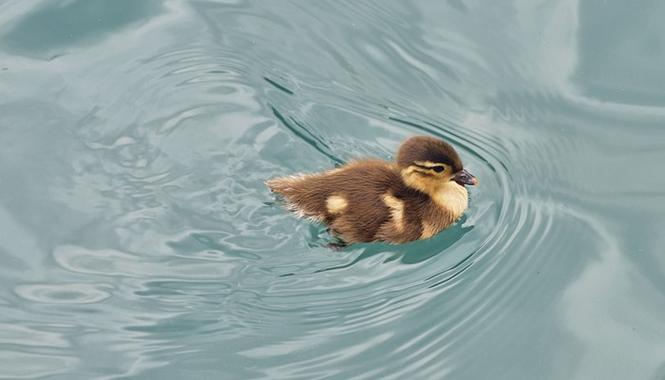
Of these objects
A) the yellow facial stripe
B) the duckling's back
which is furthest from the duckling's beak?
the yellow facial stripe

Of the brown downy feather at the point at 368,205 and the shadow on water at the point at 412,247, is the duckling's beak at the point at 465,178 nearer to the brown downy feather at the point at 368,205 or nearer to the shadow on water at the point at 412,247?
the brown downy feather at the point at 368,205

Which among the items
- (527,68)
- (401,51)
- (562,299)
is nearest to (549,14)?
(527,68)

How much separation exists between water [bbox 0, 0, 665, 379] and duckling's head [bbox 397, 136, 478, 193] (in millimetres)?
216

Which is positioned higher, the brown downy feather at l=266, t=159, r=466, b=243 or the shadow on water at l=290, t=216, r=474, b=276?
the brown downy feather at l=266, t=159, r=466, b=243

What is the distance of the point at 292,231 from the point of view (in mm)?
4570

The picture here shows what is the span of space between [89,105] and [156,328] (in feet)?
4.60

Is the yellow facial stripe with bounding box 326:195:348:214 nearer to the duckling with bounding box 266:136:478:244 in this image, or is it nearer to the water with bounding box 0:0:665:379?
the duckling with bounding box 266:136:478:244

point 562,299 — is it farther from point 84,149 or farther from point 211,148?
point 84,149

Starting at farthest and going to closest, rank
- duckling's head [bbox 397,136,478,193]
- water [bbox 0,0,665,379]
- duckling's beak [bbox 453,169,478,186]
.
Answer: duckling's beak [bbox 453,169,478,186], duckling's head [bbox 397,136,478,193], water [bbox 0,0,665,379]

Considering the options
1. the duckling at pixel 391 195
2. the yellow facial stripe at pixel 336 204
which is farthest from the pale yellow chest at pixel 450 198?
the yellow facial stripe at pixel 336 204

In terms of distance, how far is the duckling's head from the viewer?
444cm

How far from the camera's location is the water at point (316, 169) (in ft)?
13.3

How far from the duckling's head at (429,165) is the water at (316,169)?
0.71 ft

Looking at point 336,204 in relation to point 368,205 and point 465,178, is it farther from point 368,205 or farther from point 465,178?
point 465,178
